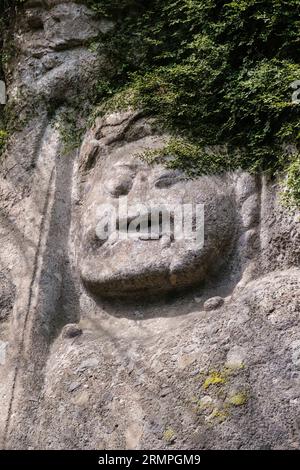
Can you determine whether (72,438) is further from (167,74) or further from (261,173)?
(167,74)

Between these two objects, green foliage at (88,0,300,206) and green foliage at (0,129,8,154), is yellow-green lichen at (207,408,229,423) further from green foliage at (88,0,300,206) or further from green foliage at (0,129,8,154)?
green foliage at (0,129,8,154)

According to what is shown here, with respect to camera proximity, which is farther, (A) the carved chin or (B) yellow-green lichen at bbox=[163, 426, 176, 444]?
(A) the carved chin

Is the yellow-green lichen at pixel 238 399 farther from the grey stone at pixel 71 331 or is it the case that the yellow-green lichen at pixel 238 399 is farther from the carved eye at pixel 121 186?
the carved eye at pixel 121 186

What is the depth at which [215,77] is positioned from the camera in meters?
4.14

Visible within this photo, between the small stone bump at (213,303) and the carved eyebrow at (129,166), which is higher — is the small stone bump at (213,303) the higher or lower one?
the lower one

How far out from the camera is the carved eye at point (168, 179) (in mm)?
3922

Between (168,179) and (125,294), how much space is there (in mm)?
693

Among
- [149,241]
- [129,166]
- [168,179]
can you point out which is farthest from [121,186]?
[149,241]

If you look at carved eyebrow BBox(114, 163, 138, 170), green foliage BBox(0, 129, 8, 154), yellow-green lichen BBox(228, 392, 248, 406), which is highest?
green foliage BBox(0, 129, 8, 154)

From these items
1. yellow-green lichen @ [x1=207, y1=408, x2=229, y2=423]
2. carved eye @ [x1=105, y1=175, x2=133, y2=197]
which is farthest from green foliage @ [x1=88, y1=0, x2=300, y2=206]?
yellow-green lichen @ [x1=207, y1=408, x2=229, y2=423]

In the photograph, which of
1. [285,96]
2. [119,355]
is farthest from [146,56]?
[119,355]

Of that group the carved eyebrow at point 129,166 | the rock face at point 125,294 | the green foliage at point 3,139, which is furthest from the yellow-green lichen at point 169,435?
the green foliage at point 3,139

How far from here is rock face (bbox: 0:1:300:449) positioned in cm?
310
